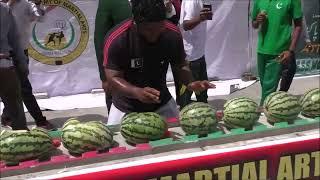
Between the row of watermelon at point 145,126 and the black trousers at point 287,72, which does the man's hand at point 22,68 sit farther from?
the row of watermelon at point 145,126

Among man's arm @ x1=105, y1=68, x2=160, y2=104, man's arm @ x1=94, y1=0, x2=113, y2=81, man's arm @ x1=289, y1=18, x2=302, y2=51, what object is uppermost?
man's arm @ x1=94, y1=0, x2=113, y2=81

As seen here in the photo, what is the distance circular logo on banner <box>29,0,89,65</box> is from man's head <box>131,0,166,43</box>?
186 inches

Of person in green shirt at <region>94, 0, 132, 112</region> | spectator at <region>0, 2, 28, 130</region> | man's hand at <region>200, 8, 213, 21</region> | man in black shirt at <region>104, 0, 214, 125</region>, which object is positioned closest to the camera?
man in black shirt at <region>104, 0, 214, 125</region>

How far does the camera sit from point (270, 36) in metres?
5.15

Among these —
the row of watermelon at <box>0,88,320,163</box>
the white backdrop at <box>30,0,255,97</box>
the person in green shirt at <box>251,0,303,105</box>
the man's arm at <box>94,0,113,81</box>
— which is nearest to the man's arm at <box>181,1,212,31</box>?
the person in green shirt at <box>251,0,303,105</box>

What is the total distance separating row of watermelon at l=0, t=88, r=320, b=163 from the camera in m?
2.19

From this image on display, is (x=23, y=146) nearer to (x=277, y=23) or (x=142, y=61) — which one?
(x=142, y=61)

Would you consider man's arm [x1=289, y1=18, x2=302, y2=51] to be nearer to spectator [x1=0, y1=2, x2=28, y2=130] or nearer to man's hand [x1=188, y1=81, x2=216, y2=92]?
man's hand [x1=188, y1=81, x2=216, y2=92]

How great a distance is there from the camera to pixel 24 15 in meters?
5.86

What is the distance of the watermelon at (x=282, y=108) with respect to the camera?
8.55 ft

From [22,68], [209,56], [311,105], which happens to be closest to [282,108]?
[311,105]

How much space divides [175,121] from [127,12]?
144cm

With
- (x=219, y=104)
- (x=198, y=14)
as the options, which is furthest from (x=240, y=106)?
(x=219, y=104)

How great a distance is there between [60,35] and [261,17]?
3396mm
